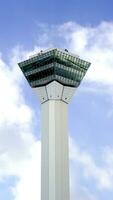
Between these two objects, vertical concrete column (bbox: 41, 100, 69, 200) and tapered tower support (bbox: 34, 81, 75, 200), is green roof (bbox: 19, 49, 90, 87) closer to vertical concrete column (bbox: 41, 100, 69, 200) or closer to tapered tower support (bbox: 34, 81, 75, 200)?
tapered tower support (bbox: 34, 81, 75, 200)

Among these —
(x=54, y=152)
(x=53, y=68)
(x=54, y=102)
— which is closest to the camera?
(x=54, y=152)

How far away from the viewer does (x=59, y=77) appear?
96062 mm

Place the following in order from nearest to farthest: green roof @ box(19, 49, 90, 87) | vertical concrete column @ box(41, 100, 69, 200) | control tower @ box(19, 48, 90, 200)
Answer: vertical concrete column @ box(41, 100, 69, 200), control tower @ box(19, 48, 90, 200), green roof @ box(19, 49, 90, 87)

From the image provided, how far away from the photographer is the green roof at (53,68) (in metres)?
96.1

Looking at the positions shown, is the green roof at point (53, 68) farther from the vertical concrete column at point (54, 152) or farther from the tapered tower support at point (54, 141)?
the vertical concrete column at point (54, 152)

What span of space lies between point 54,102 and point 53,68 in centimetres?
909

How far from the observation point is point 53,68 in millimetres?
95875

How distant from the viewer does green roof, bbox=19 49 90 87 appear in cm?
9606

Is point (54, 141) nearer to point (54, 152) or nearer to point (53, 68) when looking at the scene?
point (54, 152)

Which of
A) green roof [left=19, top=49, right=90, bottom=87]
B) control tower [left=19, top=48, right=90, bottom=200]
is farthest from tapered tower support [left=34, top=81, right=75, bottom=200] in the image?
green roof [left=19, top=49, right=90, bottom=87]

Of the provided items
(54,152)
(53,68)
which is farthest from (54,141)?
(53,68)

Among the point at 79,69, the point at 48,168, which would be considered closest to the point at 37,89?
the point at 79,69

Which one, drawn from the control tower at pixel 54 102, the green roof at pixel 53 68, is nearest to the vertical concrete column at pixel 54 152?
the control tower at pixel 54 102

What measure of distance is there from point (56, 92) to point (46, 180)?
20363mm
